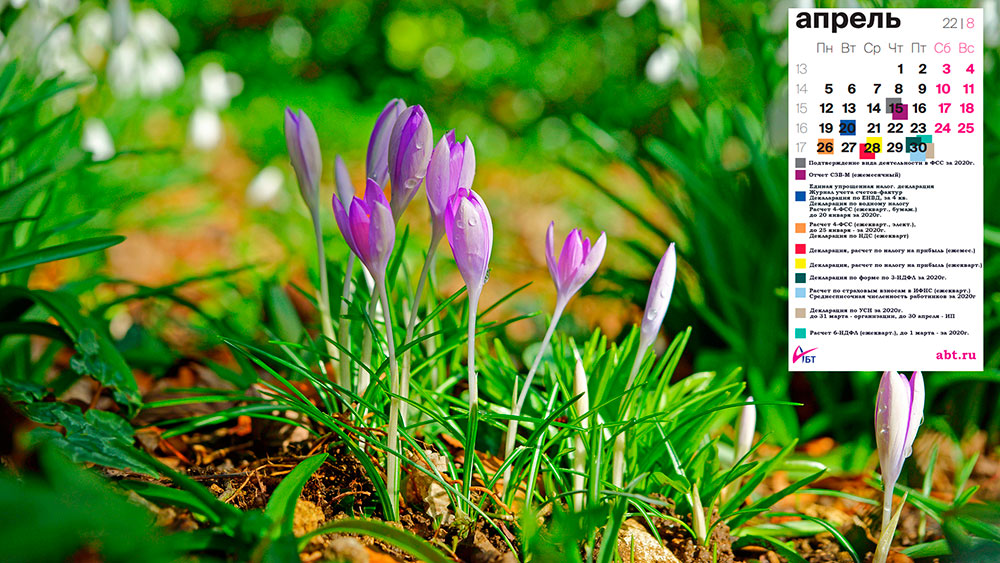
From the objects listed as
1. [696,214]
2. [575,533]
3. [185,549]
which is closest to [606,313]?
[696,214]

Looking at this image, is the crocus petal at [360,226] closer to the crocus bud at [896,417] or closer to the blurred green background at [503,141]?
the crocus bud at [896,417]

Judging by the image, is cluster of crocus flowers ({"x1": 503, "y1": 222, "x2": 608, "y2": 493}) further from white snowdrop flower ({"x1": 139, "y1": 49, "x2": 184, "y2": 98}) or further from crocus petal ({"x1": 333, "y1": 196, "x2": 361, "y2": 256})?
white snowdrop flower ({"x1": 139, "y1": 49, "x2": 184, "y2": 98})

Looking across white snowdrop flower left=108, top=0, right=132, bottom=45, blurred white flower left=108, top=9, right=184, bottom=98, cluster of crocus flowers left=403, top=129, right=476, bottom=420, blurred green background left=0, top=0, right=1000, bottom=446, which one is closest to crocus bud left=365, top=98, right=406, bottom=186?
cluster of crocus flowers left=403, top=129, right=476, bottom=420

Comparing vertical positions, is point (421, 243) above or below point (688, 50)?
below

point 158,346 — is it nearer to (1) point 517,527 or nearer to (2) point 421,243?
(1) point 517,527

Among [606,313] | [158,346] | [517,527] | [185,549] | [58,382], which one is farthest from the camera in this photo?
[606,313]
